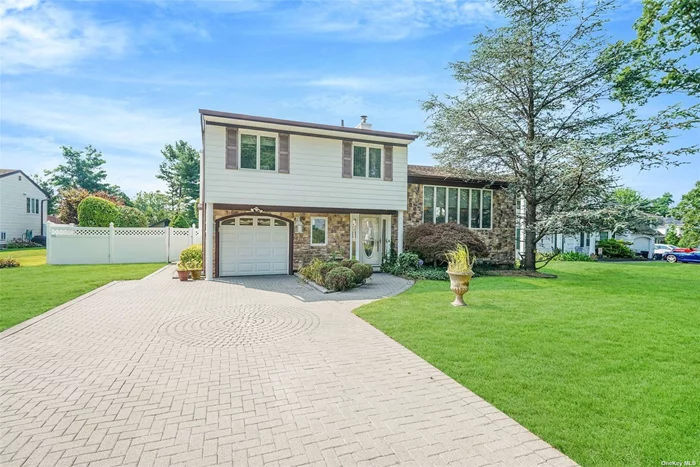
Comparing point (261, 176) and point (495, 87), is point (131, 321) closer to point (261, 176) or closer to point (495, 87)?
point (261, 176)

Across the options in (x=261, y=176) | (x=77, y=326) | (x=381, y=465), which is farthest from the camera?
(x=261, y=176)

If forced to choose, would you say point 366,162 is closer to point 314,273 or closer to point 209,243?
point 314,273

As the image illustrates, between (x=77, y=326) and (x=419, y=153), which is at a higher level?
(x=419, y=153)

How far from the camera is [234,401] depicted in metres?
3.48

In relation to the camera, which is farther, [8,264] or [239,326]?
[8,264]

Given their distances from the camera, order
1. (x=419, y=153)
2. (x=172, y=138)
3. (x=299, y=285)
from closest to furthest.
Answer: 1. (x=299, y=285)
2. (x=419, y=153)
3. (x=172, y=138)

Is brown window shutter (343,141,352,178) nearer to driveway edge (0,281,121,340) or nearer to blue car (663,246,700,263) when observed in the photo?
driveway edge (0,281,121,340)

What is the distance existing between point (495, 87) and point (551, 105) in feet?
8.38

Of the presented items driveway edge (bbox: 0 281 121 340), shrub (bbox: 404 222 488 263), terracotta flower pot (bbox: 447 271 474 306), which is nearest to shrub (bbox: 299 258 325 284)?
terracotta flower pot (bbox: 447 271 474 306)

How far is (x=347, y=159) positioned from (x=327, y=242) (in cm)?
362

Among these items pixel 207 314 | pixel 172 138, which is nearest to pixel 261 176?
pixel 207 314

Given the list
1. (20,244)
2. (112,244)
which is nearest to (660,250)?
(112,244)

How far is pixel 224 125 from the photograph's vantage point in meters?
11.5

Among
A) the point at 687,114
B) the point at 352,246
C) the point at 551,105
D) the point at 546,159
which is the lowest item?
the point at 352,246
